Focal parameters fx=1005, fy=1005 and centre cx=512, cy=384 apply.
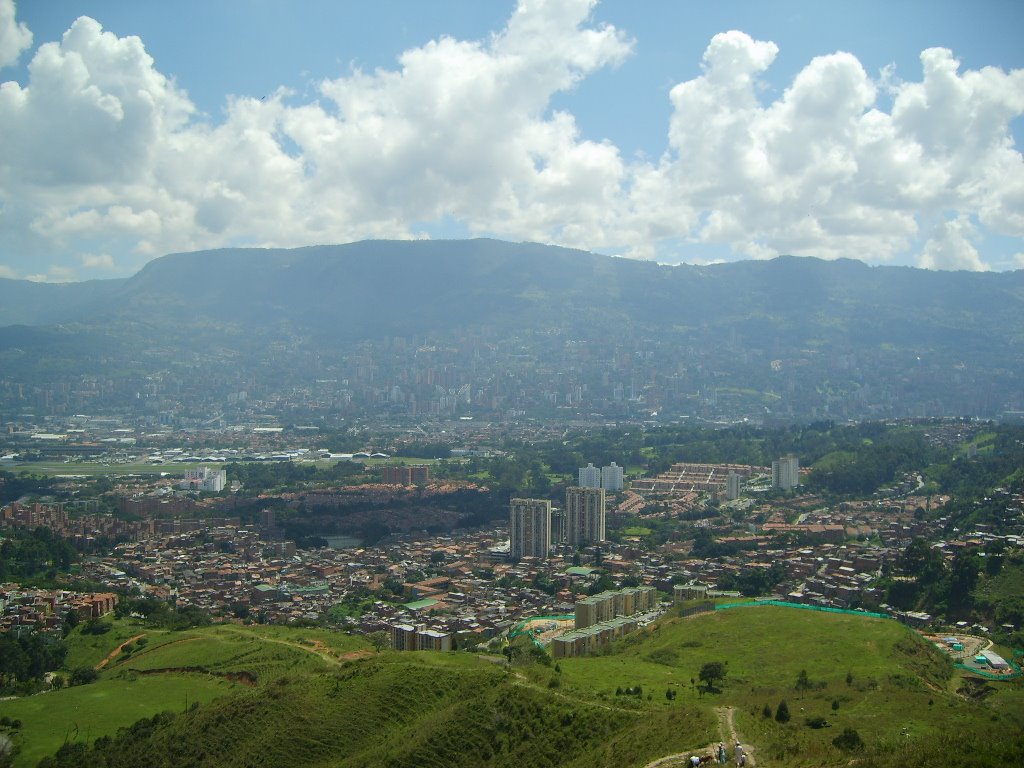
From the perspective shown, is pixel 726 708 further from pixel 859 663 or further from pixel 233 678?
pixel 233 678

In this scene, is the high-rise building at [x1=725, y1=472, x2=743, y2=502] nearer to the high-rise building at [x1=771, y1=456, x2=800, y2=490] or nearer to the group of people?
the high-rise building at [x1=771, y1=456, x2=800, y2=490]

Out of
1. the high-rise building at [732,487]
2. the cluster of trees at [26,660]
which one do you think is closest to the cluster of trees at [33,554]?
the cluster of trees at [26,660]

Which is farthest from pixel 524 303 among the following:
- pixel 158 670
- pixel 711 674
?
pixel 711 674

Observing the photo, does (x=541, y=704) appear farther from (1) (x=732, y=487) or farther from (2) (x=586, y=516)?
(1) (x=732, y=487)

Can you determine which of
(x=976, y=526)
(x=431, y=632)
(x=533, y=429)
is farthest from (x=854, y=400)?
(x=431, y=632)

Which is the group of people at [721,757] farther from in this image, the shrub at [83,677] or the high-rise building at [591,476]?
the high-rise building at [591,476]
